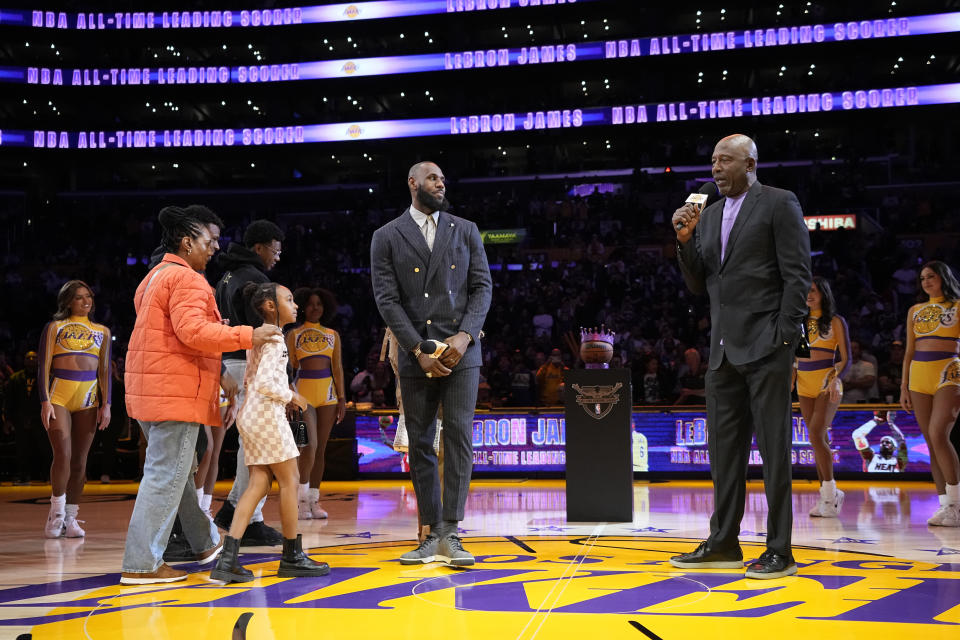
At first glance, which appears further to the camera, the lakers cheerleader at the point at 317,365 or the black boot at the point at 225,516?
the lakers cheerleader at the point at 317,365

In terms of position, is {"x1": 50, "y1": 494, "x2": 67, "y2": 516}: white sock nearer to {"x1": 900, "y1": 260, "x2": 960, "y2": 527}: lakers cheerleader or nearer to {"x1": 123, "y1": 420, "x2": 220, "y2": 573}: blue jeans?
{"x1": 123, "y1": 420, "x2": 220, "y2": 573}: blue jeans

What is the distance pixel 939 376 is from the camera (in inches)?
235

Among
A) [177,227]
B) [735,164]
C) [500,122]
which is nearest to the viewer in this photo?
[735,164]

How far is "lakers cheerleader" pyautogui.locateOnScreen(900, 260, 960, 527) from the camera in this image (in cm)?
585

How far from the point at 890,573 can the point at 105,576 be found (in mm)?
3703

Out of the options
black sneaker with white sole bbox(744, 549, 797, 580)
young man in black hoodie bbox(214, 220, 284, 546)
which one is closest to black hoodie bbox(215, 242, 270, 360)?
young man in black hoodie bbox(214, 220, 284, 546)

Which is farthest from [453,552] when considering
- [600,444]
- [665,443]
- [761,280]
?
[665,443]

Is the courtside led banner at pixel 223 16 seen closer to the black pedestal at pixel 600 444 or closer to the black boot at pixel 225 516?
the black pedestal at pixel 600 444

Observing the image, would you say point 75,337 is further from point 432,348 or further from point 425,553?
point 425,553

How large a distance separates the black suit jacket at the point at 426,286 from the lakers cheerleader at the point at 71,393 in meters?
2.87

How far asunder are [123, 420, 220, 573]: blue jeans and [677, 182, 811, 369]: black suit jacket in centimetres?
256

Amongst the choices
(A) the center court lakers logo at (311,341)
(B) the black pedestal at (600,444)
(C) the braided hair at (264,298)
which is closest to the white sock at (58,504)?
(A) the center court lakers logo at (311,341)

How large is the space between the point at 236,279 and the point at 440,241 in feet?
4.53

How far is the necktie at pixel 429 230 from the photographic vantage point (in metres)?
4.40
